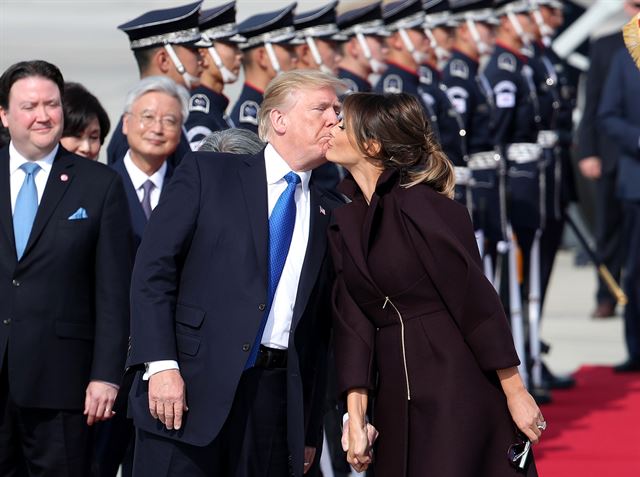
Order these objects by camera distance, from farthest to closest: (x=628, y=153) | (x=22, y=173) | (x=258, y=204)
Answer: (x=628, y=153) → (x=22, y=173) → (x=258, y=204)

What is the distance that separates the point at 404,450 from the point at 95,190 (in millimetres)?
1277

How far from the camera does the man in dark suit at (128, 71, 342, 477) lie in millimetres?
4344

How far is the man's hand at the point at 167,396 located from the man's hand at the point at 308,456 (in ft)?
1.56

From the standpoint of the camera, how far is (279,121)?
4625 millimetres

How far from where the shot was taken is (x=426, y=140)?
4418 mm

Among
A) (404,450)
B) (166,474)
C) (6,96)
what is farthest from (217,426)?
(6,96)

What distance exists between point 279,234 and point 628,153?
5.52 meters

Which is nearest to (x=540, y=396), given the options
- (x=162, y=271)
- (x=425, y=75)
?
(x=425, y=75)

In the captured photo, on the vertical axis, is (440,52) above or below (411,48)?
below

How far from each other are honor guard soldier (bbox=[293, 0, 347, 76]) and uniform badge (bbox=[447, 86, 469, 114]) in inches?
52.9

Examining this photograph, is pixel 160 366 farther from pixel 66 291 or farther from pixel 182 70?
pixel 182 70

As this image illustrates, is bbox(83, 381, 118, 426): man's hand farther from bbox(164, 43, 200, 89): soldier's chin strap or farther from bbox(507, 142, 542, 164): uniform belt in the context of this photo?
bbox(507, 142, 542, 164): uniform belt

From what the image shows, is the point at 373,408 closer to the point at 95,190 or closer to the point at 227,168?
the point at 227,168

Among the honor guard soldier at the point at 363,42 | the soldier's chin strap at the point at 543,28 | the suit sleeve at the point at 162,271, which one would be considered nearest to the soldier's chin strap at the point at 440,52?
the honor guard soldier at the point at 363,42
